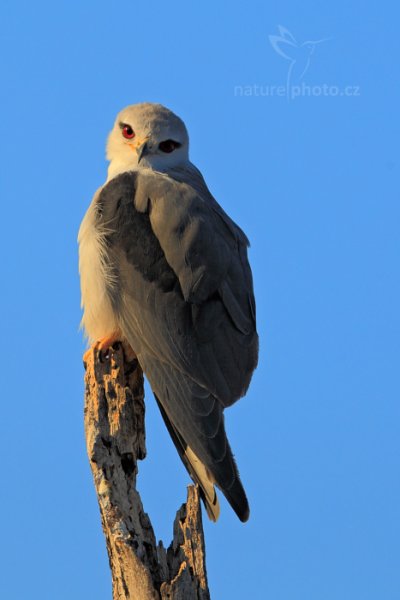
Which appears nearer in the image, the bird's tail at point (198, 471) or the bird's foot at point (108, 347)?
Answer: the bird's tail at point (198, 471)

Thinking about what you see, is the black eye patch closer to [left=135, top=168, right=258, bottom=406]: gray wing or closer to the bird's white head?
the bird's white head

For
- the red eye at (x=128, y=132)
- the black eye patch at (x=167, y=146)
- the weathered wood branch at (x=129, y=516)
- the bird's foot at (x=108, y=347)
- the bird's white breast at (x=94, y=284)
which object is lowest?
the weathered wood branch at (x=129, y=516)

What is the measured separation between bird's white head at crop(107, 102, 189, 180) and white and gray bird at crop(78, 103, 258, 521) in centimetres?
41

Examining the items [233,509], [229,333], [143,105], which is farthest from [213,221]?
[233,509]

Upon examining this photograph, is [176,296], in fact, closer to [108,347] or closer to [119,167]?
[108,347]

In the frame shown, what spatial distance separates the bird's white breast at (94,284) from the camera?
7.53 meters

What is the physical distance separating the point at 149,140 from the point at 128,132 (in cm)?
33

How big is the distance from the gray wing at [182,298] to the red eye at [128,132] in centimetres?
82

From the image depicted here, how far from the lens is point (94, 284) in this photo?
7582mm

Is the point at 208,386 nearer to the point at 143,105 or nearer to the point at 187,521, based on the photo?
the point at 187,521

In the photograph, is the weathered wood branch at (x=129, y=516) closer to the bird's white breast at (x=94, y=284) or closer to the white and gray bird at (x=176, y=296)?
the white and gray bird at (x=176, y=296)

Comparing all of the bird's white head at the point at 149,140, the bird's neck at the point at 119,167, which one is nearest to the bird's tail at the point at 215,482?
the bird's neck at the point at 119,167

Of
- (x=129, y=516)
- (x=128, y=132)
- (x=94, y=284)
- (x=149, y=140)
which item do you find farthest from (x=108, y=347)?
(x=128, y=132)

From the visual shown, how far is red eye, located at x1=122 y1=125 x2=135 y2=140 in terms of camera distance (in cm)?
852
